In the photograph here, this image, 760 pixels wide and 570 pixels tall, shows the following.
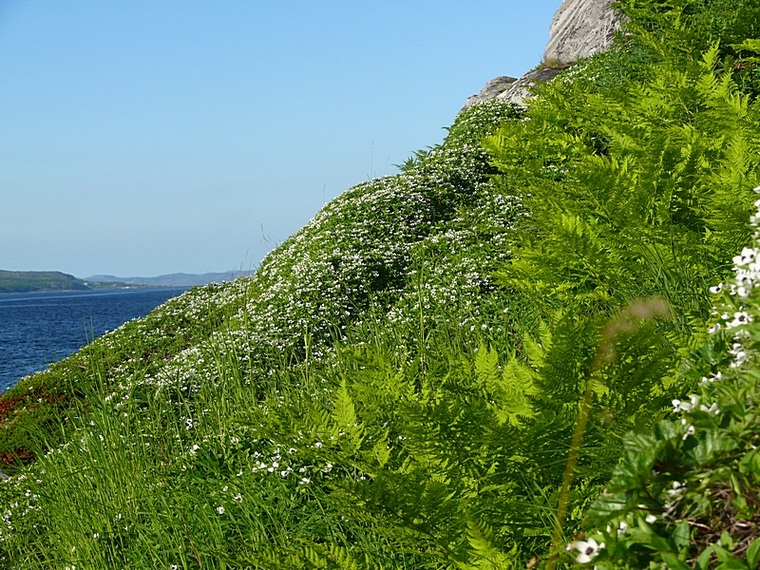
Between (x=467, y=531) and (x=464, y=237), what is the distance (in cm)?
850

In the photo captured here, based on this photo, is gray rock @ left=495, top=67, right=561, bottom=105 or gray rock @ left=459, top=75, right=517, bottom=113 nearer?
gray rock @ left=495, top=67, right=561, bottom=105

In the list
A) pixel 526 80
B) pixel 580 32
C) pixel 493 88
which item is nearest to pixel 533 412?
pixel 526 80

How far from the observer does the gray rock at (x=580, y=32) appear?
675 inches

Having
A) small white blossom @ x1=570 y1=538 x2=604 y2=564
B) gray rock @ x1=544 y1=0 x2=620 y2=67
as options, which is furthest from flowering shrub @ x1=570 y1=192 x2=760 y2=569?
gray rock @ x1=544 y1=0 x2=620 y2=67

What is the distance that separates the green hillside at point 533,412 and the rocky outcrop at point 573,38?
741 cm

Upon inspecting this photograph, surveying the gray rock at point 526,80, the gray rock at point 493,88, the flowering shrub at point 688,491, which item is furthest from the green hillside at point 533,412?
the gray rock at point 493,88

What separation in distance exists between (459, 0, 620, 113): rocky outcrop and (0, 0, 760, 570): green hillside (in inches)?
292

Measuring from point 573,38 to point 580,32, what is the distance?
23cm

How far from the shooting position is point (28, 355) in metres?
33.1

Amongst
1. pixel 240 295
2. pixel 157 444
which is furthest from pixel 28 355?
pixel 157 444

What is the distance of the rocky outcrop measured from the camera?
56.5 feet

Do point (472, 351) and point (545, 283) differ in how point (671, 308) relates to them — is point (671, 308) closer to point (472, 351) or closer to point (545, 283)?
point (545, 283)

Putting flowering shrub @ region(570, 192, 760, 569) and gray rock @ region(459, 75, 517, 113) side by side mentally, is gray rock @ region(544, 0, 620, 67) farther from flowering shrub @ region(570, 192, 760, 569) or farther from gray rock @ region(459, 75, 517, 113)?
flowering shrub @ region(570, 192, 760, 569)

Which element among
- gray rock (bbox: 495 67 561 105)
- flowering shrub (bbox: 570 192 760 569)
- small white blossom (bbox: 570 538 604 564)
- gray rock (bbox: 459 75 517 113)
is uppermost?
gray rock (bbox: 459 75 517 113)
